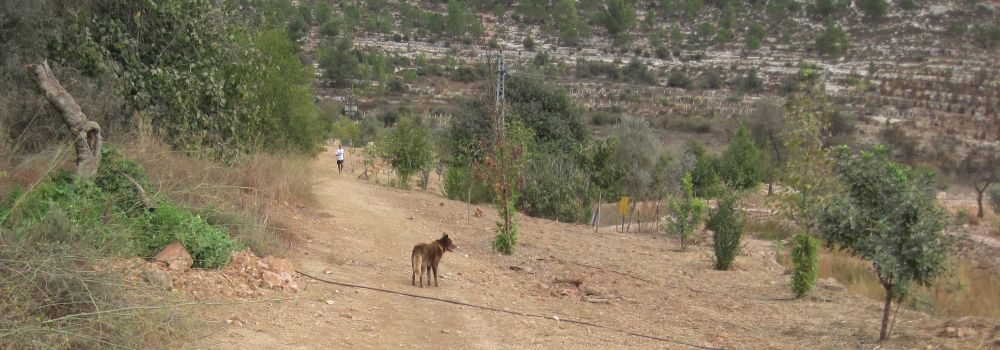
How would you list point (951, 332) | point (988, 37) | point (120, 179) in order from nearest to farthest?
point (120, 179), point (951, 332), point (988, 37)

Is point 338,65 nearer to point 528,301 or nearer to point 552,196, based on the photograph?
point 552,196

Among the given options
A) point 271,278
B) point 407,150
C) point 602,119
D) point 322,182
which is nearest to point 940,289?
point 271,278

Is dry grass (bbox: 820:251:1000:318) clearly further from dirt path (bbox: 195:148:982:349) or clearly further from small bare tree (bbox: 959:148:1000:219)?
small bare tree (bbox: 959:148:1000:219)

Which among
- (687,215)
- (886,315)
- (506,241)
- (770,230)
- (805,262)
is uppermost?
(886,315)

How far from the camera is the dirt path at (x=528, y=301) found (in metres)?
9.08

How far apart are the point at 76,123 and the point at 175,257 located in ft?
6.62

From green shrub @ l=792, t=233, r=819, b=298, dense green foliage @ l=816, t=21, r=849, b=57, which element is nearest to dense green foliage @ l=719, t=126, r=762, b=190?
green shrub @ l=792, t=233, r=819, b=298

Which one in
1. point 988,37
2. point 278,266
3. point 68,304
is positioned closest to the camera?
point 68,304

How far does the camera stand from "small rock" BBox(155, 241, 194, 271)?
9051 millimetres

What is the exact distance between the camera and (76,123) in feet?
32.5

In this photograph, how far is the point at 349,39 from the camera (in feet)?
236

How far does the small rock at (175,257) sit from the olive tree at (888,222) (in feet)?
25.0

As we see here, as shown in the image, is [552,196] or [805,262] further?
[552,196]

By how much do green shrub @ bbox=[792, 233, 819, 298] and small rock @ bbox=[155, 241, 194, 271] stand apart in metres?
9.21
